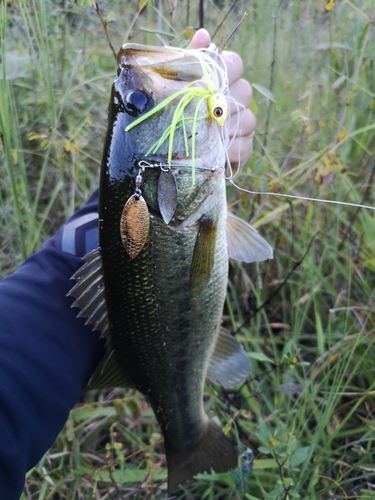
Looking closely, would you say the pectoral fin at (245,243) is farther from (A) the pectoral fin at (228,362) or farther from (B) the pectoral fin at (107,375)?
(B) the pectoral fin at (107,375)

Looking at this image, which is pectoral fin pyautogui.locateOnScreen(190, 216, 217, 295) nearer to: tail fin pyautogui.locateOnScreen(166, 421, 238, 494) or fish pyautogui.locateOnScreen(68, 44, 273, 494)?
fish pyautogui.locateOnScreen(68, 44, 273, 494)

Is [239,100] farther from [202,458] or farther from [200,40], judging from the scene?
[202,458]

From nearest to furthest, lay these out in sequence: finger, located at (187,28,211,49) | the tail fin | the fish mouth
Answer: the fish mouth
finger, located at (187,28,211,49)
the tail fin

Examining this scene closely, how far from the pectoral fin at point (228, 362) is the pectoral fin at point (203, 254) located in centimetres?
42

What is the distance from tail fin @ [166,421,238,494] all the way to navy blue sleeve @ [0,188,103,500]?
529 mm

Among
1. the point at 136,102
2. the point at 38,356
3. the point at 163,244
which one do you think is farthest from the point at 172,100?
the point at 38,356

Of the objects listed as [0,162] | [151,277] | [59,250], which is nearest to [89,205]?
[59,250]

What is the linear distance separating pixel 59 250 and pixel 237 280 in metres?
1.10

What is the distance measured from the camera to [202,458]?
1761 mm

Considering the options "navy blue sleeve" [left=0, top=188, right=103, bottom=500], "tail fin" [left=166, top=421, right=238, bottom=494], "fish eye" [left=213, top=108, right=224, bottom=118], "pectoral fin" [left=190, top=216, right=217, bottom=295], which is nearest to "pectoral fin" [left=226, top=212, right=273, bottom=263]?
"pectoral fin" [left=190, top=216, right=217, bottom=295]

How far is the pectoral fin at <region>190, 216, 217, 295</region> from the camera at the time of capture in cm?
143

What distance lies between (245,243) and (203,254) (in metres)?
0.23

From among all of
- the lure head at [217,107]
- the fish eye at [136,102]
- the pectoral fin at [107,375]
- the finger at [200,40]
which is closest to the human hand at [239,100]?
the finger at [200,40]

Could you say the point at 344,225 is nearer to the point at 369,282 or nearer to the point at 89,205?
the point at 369,282
